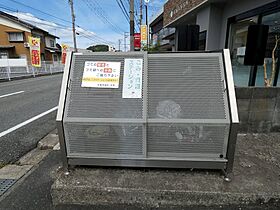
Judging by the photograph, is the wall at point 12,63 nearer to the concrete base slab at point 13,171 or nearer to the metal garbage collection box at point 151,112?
the concrete base slab at point 13,171

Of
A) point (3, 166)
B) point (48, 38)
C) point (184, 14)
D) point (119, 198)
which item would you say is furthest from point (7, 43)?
point (119, 198)

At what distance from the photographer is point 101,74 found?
230 centimetres

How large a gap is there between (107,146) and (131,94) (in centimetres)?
70

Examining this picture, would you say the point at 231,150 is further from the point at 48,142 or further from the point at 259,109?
the point at 48,142

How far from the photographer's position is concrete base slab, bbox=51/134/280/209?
199cm

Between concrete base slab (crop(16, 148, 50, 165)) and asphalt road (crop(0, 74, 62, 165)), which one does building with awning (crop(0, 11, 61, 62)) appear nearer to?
asphalt road (crop(0, 74, 62, 165))

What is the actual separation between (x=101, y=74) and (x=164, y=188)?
5.04 feet

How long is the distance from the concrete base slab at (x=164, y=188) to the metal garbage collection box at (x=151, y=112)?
0.14 metres

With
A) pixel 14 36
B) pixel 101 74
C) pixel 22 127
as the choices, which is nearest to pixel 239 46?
pixel 101 74

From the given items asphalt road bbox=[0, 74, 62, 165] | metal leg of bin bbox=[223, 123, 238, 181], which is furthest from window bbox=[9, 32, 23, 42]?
metal leg of bin bbox=[223, 123, 238, 181]

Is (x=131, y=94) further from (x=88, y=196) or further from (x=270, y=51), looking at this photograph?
(x=270, y=51)

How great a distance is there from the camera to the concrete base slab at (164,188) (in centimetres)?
199

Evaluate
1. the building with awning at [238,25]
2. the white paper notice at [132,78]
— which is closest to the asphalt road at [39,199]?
the white paper notice at [132,78]

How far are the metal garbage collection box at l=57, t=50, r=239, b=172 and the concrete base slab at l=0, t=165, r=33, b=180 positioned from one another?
929mm
